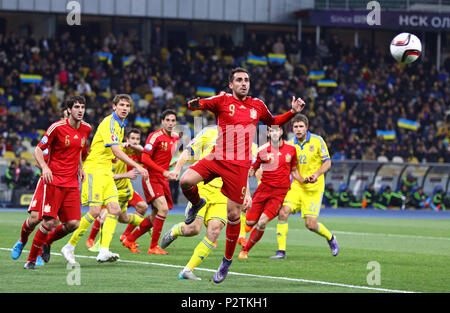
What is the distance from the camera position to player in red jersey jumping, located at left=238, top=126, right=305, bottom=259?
45.6 feet

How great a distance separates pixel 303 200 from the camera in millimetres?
14047

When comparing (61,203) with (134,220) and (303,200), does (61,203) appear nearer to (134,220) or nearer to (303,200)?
(134,220)

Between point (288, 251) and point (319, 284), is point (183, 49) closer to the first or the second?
point (288, 251)

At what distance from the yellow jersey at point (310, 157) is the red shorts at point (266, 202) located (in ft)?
1.51

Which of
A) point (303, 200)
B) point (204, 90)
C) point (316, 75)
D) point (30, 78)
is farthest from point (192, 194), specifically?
point (316, 75)

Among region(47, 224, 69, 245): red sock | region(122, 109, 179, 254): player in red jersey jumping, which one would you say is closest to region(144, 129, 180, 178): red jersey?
region(122, 109, 179, 254): player in red jersey jumping

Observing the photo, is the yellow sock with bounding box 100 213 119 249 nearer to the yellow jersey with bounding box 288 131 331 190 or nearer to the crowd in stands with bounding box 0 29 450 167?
the yellow jersey with bounding box 288 131 331 190

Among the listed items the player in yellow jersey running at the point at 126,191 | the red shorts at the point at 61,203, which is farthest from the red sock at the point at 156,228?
the red shorts at the point at 61,203

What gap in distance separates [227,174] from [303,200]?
4.55 metres

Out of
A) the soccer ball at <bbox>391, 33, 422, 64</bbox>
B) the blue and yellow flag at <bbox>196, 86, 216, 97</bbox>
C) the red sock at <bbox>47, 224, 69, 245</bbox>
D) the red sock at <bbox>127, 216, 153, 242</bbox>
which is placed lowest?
the red sock at <bbox>127, 216, 153, 242</bbox>

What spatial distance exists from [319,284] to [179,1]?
105ft

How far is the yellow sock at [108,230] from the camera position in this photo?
12.1m

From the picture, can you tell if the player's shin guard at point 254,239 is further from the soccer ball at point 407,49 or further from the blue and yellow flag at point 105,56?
the blue and yellow flag at point 105,56

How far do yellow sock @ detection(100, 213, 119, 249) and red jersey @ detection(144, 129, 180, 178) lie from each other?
174 centimetres
